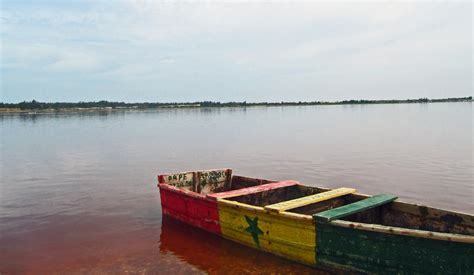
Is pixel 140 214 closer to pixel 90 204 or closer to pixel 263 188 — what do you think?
pixel 90 204

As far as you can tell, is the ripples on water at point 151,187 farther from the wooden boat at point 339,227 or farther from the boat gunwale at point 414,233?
the boat gunwale at point 414,233

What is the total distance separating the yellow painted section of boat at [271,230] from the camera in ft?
23.9

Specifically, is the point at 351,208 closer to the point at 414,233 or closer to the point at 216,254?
the point at 414,233

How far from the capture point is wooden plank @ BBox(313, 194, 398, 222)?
6.94 metres

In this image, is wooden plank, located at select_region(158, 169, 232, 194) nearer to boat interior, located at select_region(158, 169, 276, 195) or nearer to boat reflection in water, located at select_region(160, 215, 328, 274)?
boat interior, located at select_region(158, 169, 276, 195)

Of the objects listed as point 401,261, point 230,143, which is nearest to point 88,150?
point 230,143

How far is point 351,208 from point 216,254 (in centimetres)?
318

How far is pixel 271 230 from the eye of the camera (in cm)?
790

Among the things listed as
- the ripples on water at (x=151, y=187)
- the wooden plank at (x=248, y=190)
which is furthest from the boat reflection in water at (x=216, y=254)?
the wooden plank at (x=248, y=190)

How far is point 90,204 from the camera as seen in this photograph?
43.0 ft

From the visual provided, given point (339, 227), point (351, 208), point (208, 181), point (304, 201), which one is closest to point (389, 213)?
point (351, 208)

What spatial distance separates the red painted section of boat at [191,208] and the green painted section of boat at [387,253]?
9.86 ft

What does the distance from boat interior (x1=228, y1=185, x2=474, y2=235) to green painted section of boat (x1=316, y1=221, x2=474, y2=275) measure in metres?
1.11

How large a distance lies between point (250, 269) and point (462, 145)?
68.9 feet
